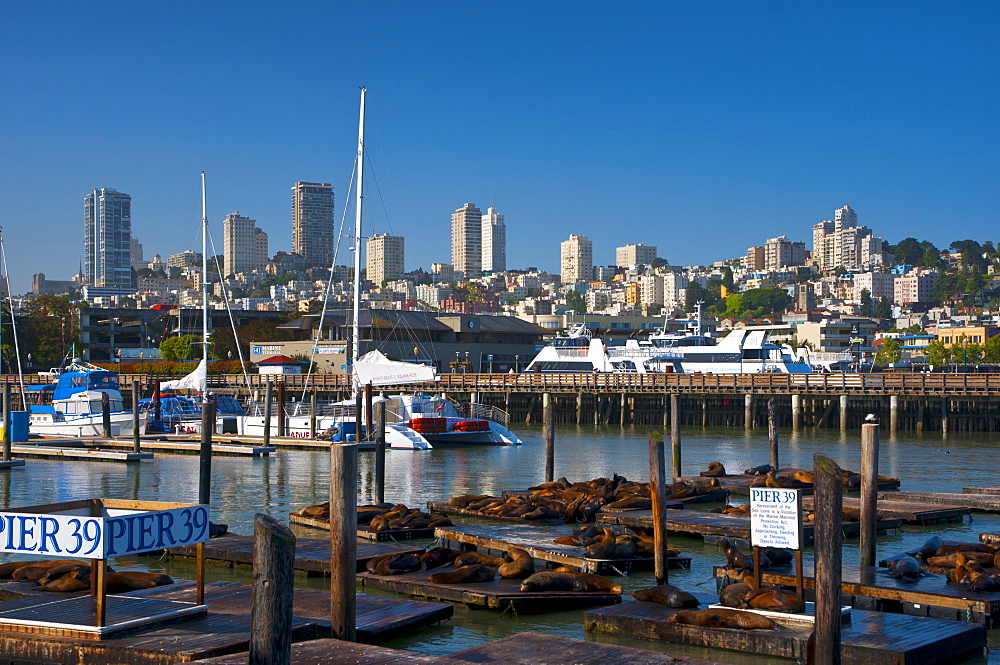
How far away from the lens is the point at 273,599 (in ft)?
28.5

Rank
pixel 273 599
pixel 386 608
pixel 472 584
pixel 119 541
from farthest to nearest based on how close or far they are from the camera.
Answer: pixel 472 584 < pixel 386 608 < pixel 119 541 < pixel 273 599

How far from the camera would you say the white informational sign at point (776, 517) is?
11602 millimetres

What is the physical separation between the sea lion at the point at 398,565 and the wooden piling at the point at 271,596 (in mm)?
6692

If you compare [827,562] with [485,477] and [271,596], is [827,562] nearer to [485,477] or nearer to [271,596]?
[271,596]

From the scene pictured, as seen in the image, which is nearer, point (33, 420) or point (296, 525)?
point (296, 525)

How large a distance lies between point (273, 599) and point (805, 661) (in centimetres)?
572

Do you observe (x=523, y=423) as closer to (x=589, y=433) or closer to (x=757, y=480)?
(x=589, y=433)

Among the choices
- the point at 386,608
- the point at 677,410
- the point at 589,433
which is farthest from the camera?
the point at 589,433

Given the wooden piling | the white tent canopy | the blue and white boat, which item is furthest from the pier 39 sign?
the blue and white boat

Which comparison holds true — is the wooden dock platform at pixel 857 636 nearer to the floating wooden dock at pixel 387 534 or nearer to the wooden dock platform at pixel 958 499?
the floating wooden dock at pixel 387 534

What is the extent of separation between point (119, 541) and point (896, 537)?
598 inches

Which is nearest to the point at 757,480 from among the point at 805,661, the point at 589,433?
the point at 805,661

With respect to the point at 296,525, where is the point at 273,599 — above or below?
above

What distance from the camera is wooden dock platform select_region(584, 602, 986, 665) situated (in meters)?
11.3
